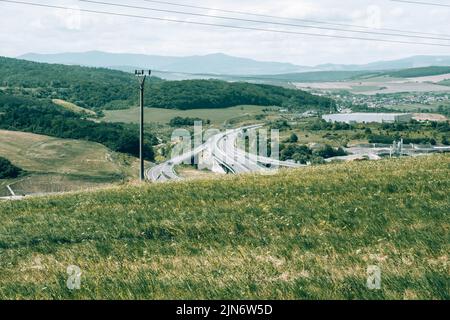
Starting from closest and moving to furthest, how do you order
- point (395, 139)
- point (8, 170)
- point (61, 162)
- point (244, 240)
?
point (244, 240) < point (8, 170) < point (61, 162) < point (395, 139)

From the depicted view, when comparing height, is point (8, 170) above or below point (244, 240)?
below

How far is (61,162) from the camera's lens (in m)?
139

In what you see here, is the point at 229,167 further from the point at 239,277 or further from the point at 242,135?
the point at 239,277

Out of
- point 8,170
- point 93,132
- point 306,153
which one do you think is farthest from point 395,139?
point 8,170

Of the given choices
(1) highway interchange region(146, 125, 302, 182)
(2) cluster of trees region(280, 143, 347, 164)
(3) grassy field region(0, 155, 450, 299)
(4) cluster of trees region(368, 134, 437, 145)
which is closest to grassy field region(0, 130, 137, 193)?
(1) highway interchange region(146, 125, 302, 182)

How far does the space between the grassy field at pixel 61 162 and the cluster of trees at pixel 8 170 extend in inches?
116

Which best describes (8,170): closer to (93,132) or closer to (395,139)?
(93,132)

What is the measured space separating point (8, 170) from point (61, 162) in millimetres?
18251

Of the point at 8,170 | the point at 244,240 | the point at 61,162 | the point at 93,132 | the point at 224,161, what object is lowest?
the point at 61,162

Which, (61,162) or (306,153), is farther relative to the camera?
(61,162)

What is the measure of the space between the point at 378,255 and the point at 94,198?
58.0ft

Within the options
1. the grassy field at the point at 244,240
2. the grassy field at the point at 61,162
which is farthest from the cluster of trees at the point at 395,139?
the grassy field at the point at 244,240
